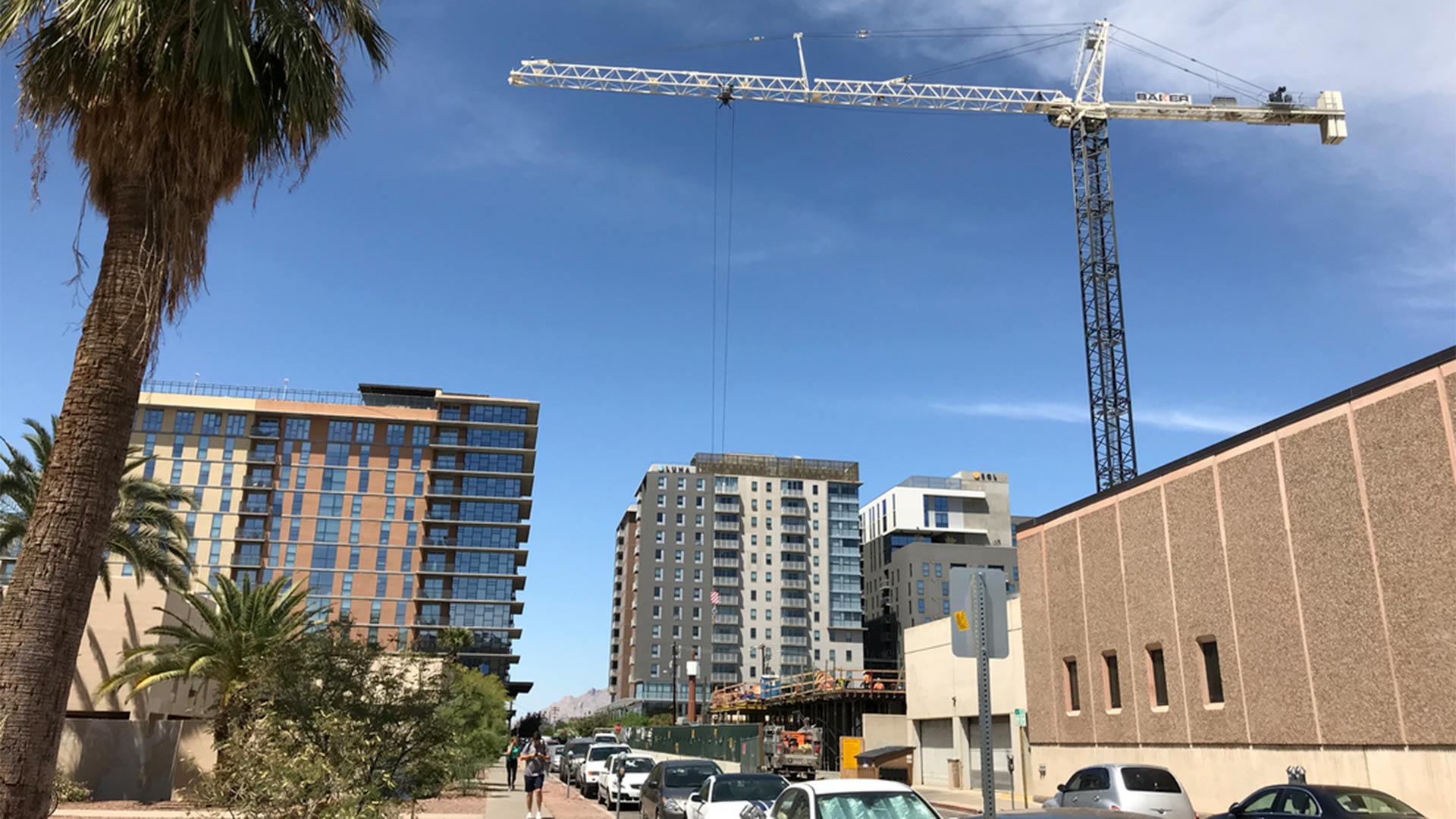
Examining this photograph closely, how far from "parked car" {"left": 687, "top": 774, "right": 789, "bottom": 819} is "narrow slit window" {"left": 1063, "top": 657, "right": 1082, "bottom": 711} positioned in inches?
669

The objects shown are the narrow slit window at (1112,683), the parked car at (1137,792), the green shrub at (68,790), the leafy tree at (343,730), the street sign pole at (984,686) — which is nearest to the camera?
the street sign pole at (984,686)

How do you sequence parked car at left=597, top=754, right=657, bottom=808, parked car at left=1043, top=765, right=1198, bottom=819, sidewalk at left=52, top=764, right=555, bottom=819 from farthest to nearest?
parked car at left=597, top=754, right=657, bottom=808 → sidewalk at left=52, top=764, right=555, bottom=819 → parked car at left=1043, top=765, right=1198, bottom=819

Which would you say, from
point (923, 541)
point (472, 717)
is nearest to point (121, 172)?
point (472, 717)

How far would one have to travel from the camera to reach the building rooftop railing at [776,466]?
15550cm

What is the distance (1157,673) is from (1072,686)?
4.74m

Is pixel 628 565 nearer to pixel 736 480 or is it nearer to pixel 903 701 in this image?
pixel 736 480

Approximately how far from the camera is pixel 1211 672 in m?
26.2

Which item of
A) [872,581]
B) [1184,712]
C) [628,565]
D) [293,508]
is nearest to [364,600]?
[293,508]

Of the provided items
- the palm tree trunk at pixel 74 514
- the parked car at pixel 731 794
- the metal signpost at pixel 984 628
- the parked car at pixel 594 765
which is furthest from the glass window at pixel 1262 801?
the parked car at pixel 594 765

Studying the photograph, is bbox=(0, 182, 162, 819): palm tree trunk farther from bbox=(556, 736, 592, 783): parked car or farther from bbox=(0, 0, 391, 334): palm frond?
bbox=(556, 736, 592, 783): parked car

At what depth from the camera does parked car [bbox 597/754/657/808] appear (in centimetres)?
2980

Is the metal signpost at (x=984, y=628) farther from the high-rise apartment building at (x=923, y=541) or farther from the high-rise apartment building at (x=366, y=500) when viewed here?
the high-rise apartment building at (x=923, y=541)

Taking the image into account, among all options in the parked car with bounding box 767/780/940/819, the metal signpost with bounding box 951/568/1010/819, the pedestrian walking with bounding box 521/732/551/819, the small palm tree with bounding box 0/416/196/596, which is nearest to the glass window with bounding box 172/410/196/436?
the small palm tree with bounding box 0/416/196/596

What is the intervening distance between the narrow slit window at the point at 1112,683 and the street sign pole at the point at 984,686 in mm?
24624
